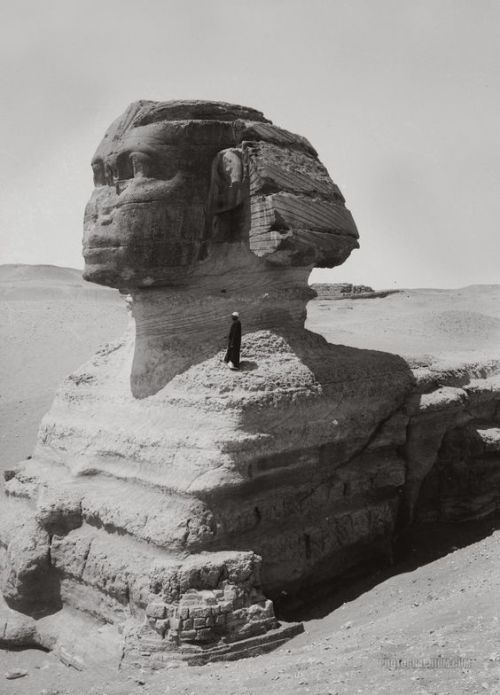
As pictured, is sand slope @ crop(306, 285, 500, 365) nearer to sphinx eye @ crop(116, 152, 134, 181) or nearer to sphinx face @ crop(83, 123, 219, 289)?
sphinx face @ crop(83, 123, 219, 289)

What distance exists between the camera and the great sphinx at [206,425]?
18.2 feet

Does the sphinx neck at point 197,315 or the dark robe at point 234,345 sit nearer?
the dark robe at point 234,345

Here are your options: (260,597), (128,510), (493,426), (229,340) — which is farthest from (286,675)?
(493,426)

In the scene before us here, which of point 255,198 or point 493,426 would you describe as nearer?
point 255,198

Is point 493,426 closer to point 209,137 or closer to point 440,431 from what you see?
point 440,431

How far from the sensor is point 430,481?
8.02 meters

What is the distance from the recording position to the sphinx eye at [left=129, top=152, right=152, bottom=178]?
252 inches

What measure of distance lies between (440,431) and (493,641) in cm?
367

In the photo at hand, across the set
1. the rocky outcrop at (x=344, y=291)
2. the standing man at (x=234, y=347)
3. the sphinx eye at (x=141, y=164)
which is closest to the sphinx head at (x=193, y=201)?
the sphinx eye at (x=141, y=164)

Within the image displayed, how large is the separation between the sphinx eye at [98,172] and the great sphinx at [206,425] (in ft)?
0.06

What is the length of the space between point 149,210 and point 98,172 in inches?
33.6

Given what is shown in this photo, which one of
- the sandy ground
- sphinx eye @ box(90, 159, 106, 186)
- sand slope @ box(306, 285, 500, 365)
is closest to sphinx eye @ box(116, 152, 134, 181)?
sphinx eye @ box(90, 159, 106, 186)

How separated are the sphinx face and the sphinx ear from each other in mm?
80

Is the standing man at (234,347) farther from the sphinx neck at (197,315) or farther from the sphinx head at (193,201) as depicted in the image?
the sphinx head at (193,201)
